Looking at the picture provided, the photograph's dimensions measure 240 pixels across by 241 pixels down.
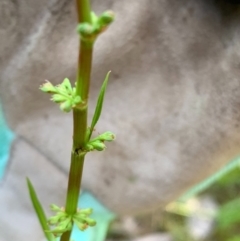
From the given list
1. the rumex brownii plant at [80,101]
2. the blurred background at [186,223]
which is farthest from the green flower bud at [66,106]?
the blurred background at [186,223]

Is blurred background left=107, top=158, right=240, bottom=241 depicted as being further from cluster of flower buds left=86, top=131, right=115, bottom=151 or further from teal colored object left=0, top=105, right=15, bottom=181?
cluster of flower buds left=86, top=131, right=115, bottom=151

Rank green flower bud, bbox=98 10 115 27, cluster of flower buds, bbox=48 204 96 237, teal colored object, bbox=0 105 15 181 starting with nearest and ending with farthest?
1. green flower bud, bbox=98 10 115 27
2. cluster of flower buds, bbox=48 204 96 237
3. teal colored object, bbox=0 105 15 181

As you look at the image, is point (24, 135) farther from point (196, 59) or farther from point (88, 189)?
point (196, 59)

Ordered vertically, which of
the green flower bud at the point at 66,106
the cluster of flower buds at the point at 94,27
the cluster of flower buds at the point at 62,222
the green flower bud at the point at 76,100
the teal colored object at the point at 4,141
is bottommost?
the cluster of flower buds at the point at 62,222

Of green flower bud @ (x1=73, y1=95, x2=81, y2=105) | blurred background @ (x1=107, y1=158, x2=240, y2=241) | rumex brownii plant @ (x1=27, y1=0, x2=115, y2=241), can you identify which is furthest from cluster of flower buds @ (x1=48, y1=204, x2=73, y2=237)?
blurred background @ (x1=107, y1=158, x2=240, y2=241)

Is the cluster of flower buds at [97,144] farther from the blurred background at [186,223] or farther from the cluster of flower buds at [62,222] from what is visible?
the blurred background at [186,223]

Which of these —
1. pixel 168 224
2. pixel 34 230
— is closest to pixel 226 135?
pixel 34 230
